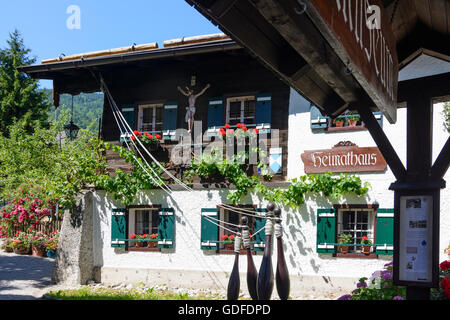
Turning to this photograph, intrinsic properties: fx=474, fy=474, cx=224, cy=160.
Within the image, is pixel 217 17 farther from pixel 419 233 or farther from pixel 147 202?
pixel 147 202

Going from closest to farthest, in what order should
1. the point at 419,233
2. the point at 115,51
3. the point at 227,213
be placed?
the point at 419,233, the point at 227,213, the point at 115,51

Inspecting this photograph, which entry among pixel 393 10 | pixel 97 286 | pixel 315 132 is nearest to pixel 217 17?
pixel 393 10

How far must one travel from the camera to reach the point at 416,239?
3.79m

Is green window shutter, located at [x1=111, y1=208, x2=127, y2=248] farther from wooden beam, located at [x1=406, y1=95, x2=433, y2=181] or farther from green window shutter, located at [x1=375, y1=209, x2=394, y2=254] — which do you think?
wooden beam, located at [x1=406, y1=95, x2=433, y2=181]

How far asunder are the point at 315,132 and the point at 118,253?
5.73 meters

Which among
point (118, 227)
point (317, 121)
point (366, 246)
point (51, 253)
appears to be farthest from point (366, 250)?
point (51, 253)

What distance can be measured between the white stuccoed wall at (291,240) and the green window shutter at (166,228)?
0.45 feet

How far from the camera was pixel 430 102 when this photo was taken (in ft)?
13.2

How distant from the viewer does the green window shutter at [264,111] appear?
35.7ft

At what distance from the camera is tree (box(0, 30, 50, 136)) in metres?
23.9

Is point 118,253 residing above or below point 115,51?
below

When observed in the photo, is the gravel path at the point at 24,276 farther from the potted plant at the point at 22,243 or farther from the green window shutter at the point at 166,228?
the green window shutter at the point at 166,228

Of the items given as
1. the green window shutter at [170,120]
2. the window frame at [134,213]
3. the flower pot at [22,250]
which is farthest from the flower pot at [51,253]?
the green window shutter at [170,120]

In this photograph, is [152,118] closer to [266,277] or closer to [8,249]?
[266,277]
